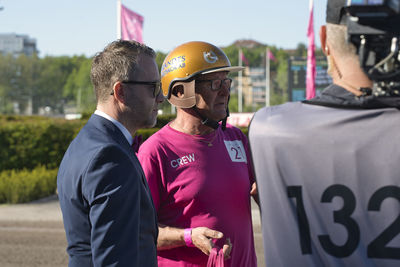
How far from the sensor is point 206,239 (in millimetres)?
2844

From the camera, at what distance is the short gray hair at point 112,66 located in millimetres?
2494

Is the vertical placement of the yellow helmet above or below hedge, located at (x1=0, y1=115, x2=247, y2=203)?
above

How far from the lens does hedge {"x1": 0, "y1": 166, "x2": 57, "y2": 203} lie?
11.9 metres

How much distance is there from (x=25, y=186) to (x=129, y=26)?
200 inches

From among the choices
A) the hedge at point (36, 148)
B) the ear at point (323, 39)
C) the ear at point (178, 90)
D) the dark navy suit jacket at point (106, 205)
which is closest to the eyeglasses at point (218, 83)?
the ear at point (178, 90)

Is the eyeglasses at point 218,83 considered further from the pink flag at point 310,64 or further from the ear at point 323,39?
the pink flag at point 310,64

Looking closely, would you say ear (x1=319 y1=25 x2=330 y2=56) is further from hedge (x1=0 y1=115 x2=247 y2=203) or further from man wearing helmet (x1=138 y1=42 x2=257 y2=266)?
hedge (x1=0 y1=115 x2=247 y2=203)

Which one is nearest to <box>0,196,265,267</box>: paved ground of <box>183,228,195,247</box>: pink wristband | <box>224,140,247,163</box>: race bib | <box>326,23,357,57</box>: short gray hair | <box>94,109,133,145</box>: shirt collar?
<box>224,140,247,163</box>: race bib

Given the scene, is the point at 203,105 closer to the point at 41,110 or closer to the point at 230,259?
the point at 230,259

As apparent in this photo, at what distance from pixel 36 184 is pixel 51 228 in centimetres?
282

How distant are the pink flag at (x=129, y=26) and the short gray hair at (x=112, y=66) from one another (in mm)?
12494

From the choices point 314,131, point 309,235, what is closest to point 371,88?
point 314,131

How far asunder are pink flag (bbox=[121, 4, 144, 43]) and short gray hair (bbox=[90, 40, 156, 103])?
1249cm

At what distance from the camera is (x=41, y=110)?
155250mm
